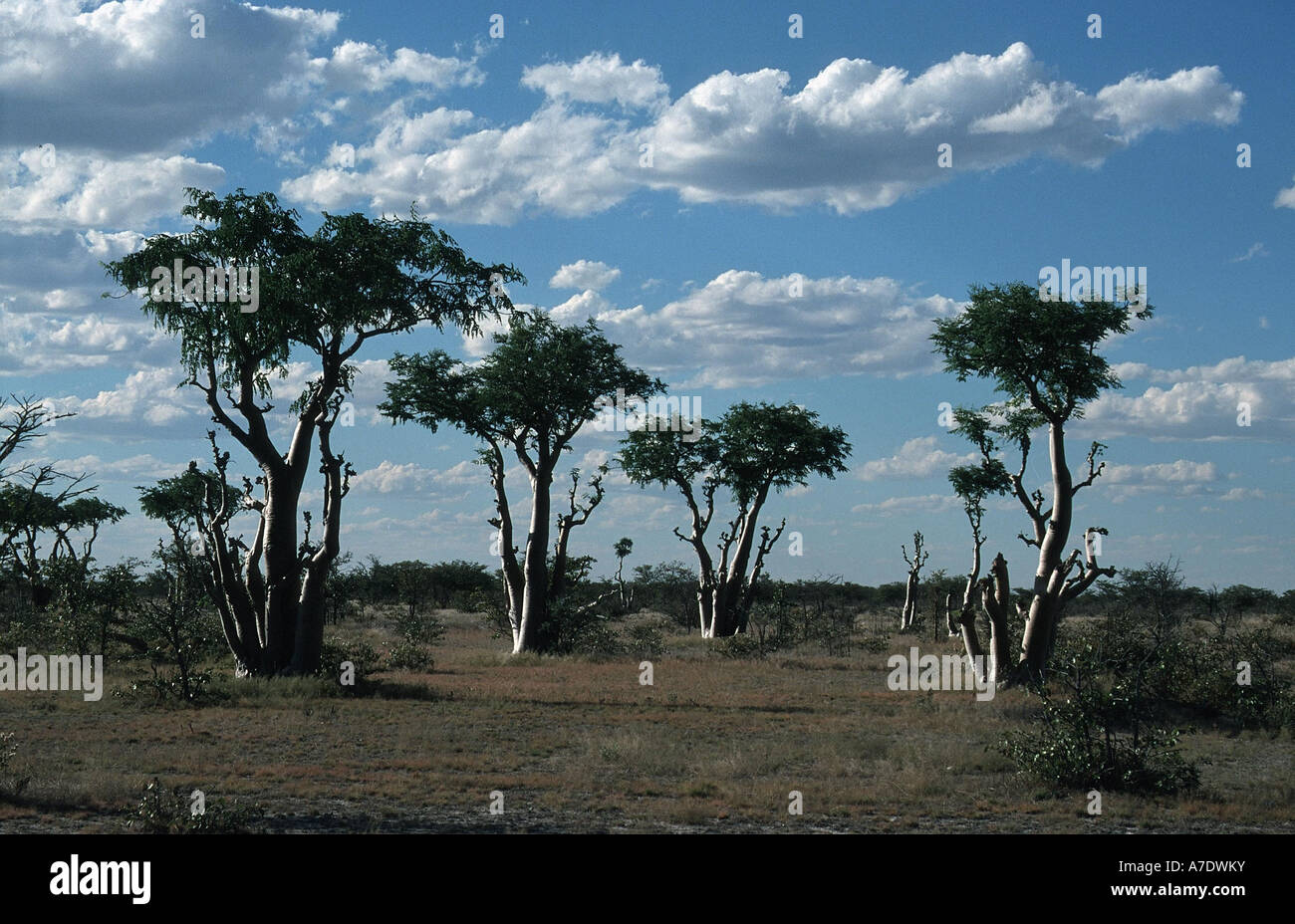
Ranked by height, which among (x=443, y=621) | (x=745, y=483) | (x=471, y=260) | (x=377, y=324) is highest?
(x=471, y=260)

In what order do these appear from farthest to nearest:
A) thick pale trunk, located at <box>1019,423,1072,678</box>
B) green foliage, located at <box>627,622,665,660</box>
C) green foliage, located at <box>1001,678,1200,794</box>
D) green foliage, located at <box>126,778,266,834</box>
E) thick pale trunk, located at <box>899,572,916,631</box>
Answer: thick pale trunk, located at <box>899,572,916,631</box> → green foliage, located at <box>627,622,665,660</box> → thick pale trunk, located at <box>1019,423,1072,678</box> → green foliage, located at <box>1001,678,1200,794</box> → green foliage, located at <box>126,778,266,834</box>

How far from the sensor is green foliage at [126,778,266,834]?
10.1m

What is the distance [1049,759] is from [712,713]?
26.5 ft

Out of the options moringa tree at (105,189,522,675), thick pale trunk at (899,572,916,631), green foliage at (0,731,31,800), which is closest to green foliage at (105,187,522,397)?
moringa tree at (105,189,522,675)

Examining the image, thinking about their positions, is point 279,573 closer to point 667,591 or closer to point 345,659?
point 345,659

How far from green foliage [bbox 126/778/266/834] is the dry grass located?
0.55 m

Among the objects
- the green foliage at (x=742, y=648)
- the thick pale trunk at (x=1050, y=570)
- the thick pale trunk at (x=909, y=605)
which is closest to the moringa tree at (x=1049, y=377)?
the thick pale trunk at (x=1050, y=570)

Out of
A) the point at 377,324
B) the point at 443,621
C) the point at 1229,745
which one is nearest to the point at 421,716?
the point at 377,324

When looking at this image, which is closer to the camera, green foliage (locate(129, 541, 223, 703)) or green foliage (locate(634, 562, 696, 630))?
green foliage (locate(129, 541, 223, 703))

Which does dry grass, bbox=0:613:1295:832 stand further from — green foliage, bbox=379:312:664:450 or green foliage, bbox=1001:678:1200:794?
green foliage, bbox=379:312:664:450

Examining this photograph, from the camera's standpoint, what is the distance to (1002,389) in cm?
2566

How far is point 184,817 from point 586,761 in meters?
6.31
